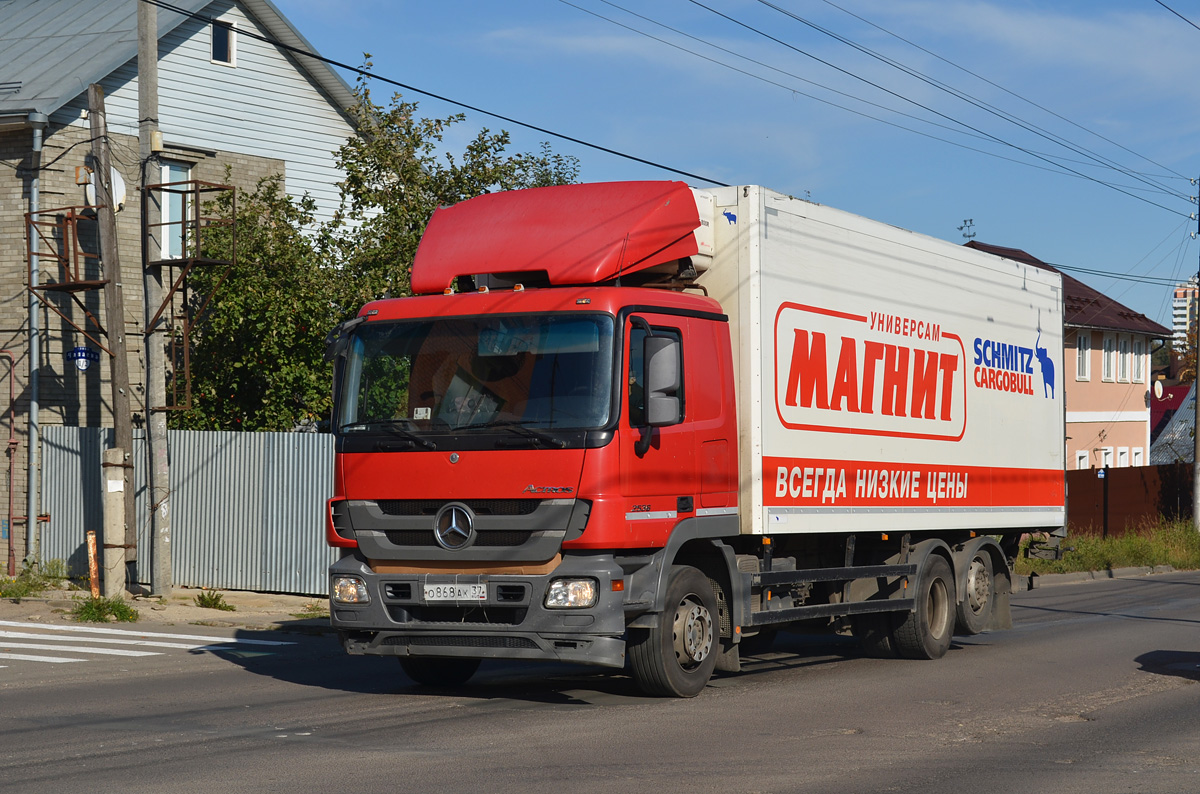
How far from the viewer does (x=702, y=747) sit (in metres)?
7.96

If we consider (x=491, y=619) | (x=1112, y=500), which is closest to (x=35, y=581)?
(x=491, y=619)

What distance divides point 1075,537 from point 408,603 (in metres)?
25.2

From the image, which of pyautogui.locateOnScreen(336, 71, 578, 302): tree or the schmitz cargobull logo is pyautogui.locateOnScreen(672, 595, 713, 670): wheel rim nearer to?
the schmitz cargobull logo

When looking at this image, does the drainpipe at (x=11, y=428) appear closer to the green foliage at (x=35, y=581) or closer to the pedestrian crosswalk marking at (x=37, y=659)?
the green foliage at (x=35, y=581)

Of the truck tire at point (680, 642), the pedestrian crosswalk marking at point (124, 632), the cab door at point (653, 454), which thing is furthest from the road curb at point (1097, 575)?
the cab door at point (653, 454)

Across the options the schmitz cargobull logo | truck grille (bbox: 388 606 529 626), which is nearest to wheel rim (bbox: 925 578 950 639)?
the schmitz cargobull logo

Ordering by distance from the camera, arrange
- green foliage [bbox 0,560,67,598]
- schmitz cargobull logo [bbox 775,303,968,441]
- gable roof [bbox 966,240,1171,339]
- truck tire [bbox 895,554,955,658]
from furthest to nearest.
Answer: gable roof [bbox 966,240,1171,339] → green foliage [bbox 0,560,67,598] → truck tire [bbox 895,554,955,658] → schmitz cargobull logo [bbox 775,303,968,441]

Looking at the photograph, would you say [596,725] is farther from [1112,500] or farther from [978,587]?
[1112,500]

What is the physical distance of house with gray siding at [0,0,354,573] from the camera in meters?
21.1

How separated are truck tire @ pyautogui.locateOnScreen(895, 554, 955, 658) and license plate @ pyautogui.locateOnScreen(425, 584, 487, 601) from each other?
506cm

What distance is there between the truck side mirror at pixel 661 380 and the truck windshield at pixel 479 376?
338 mm

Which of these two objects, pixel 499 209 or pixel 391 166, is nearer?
pixel 499 209

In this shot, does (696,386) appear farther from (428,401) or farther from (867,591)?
(867,591)

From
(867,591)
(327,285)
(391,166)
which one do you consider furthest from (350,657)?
(391,166)
